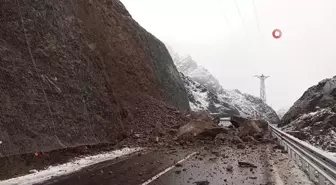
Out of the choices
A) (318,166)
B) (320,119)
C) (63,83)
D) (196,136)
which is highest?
(63,83)

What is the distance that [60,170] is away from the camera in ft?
37.0

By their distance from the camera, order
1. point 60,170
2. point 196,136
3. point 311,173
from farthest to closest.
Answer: point 196,136, point 60,170, point 311,173

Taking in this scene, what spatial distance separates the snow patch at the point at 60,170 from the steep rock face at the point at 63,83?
2.76ft

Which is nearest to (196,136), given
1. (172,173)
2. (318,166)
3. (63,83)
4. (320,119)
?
(320,119)

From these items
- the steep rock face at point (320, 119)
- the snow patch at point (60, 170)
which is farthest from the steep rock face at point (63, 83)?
the steep rock face at point (320, 119)

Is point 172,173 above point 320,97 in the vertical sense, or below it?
below

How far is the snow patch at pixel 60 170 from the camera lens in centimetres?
955

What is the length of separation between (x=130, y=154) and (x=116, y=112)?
4762 mm

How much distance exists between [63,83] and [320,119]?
14.7m

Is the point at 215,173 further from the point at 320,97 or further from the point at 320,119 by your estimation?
the point at 320,97

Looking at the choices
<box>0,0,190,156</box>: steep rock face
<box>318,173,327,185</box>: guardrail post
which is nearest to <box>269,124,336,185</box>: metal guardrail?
<box>318,173,327,185</box>: guardrail post

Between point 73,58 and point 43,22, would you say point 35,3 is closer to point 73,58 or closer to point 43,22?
point 43,22

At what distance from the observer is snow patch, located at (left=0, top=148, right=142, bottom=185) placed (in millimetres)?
9550

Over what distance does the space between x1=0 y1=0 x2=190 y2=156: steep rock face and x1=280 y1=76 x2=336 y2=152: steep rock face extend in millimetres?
9358
